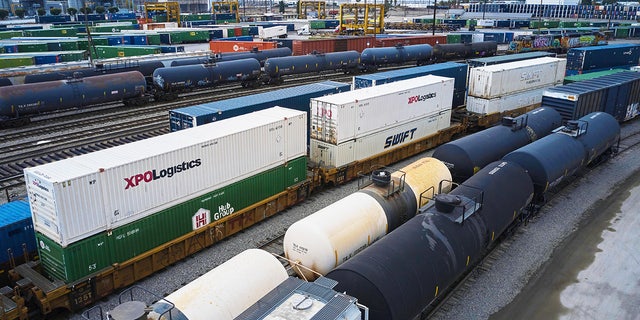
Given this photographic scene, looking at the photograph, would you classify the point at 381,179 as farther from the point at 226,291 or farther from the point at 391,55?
the point at 391,55

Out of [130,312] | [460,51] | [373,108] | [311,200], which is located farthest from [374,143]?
[460,51]

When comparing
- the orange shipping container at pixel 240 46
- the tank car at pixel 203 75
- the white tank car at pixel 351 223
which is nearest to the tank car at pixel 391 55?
the tank car at pixel 203 75

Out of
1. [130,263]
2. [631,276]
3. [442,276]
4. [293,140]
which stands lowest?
[631,276]

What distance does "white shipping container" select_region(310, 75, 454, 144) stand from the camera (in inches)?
914

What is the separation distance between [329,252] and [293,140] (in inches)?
337

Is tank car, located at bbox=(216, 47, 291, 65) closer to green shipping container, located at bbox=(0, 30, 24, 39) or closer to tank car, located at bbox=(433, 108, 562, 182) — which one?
tank car, located at bbox=(433, 108, 562, 182)

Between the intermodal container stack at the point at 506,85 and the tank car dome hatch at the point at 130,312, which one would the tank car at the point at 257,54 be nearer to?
the intermodal container stack at the point at 506,85

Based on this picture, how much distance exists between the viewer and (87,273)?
556 inches

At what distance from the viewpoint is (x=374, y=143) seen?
2558 cm

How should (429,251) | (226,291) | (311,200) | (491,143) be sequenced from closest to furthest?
(226,291) → (429,251) → (491,143) → (311,200)

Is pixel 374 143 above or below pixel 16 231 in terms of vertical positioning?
above

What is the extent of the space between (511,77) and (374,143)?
15711 mm

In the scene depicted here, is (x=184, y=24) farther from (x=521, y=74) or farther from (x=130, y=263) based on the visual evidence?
(x=130, y=263)

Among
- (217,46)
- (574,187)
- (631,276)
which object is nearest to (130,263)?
(631,276)
